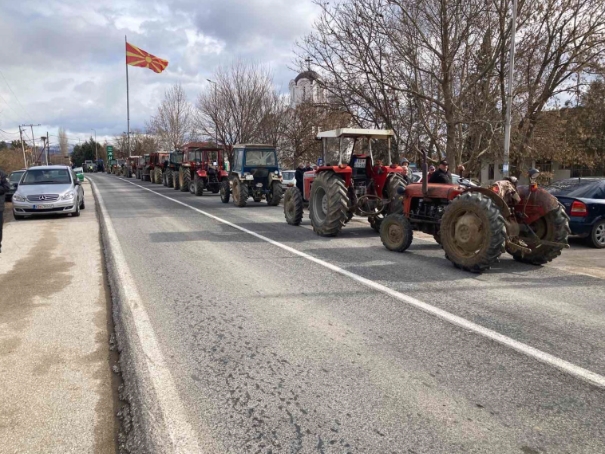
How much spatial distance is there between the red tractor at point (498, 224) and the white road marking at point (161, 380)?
4731 millimetres

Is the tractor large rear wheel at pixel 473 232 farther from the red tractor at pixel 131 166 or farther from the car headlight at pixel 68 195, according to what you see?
the red tractor at pixel 131 166

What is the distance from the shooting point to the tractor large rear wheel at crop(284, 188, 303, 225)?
1322cm

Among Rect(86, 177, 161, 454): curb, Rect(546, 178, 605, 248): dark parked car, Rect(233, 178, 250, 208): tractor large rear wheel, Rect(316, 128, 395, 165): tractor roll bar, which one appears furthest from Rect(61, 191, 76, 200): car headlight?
Rect(546, 178, 605, 248): dark parked car

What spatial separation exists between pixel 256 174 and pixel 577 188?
37.7ft

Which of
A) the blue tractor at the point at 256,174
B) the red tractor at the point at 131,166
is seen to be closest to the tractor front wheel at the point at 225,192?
the blue tractor at the point at 256,174

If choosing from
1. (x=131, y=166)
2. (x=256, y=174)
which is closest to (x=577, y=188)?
(x=256, y=174)

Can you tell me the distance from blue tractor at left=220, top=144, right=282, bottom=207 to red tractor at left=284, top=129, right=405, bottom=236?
763cm

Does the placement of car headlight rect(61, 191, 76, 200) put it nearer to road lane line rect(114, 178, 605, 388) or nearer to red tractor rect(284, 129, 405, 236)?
red tractor rect(284, 129, 405, 236)

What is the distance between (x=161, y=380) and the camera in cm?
394

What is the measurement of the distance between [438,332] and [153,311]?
307 cm

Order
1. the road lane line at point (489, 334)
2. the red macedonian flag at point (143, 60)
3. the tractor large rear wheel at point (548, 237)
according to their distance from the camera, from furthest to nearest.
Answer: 1. the red macedonian flag at point (143, 60)
2. the tractor large rear wheel at point (548, 237)
3. the road lane line at point (489, 334)

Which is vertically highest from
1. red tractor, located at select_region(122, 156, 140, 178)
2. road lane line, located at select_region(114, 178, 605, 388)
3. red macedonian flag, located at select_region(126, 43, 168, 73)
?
red macedonian flag, located at select_region(126, 43, 168, 73)

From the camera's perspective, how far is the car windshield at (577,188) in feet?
Answer: 36.9

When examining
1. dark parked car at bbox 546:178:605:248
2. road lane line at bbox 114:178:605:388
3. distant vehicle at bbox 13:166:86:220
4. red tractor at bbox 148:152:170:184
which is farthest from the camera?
red tractor at bbox 148:152:170:184
